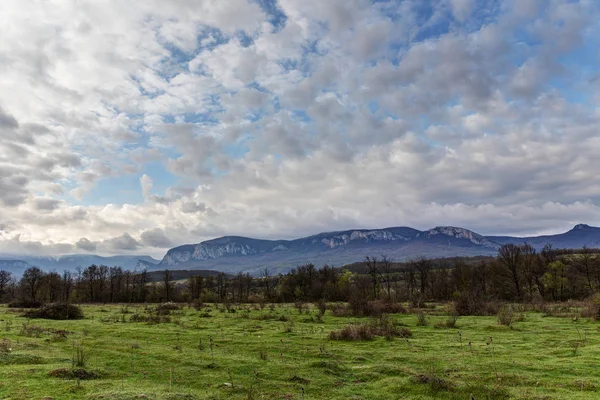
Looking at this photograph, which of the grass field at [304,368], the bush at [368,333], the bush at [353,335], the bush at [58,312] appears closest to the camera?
the grass field at [304,368]

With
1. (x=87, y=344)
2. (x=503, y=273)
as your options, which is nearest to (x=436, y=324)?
(x=87, y=344)

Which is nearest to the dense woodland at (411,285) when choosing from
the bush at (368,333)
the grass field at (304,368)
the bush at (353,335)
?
the bush at (368,333)

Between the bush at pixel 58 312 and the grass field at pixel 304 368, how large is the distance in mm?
19180

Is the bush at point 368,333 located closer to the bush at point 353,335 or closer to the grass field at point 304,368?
the bush at point 353,335

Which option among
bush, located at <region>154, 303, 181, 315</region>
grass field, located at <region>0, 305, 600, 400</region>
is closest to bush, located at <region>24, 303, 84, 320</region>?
bush, located at <region>154, 303, 181, 315</region>

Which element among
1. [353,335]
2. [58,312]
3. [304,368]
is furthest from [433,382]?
[58,312]

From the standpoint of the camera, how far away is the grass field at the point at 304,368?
12.9m

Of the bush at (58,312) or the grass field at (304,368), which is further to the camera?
the bush at (58,312)

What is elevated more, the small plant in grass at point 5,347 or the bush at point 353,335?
the small plant in grass at point 5,347

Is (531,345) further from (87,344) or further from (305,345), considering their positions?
(87,344)

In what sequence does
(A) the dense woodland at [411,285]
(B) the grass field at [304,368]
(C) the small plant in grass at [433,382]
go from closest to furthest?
(B) the grass field at [304,368] → (C) the small plant in grass at [433,382] → (A) the dense woodland at [411,285]

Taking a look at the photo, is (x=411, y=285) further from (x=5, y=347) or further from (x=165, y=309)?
(x=5, y=347)

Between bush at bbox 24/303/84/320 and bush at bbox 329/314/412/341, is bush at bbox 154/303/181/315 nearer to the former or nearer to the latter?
bush at bbox 24/303/84/320

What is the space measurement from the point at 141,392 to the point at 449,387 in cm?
1059
